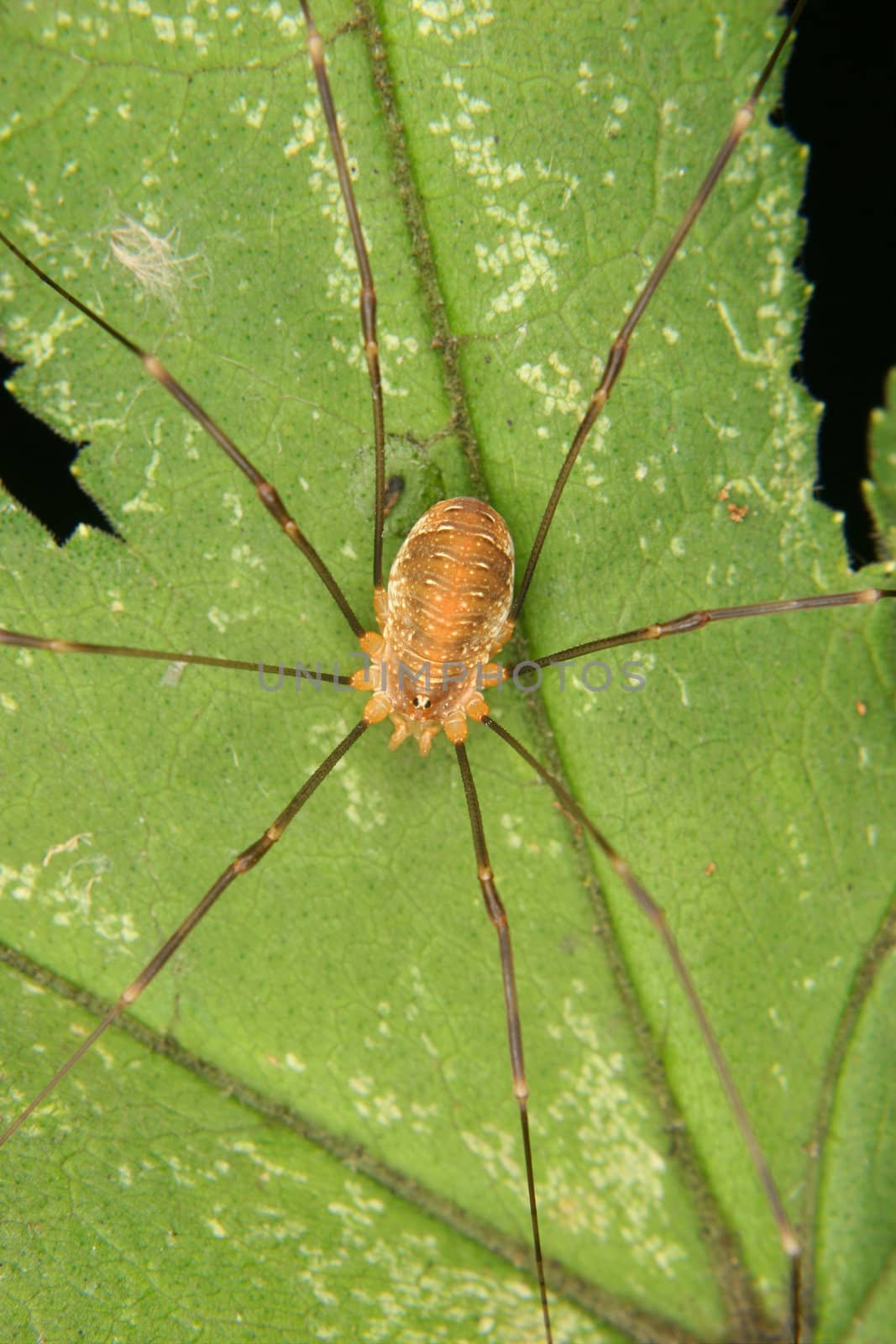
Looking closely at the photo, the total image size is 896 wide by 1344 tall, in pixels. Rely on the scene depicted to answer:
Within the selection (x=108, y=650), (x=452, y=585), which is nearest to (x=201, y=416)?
(x=108, y=650)

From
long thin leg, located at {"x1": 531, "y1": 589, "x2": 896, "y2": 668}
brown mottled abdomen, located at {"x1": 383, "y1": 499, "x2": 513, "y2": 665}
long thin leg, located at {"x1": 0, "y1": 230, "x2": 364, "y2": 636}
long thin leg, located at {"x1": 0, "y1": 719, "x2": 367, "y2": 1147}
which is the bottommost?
long thin leg, located at {"x1": 0, "y1": 719, "x2": 367, "y2": 1147}

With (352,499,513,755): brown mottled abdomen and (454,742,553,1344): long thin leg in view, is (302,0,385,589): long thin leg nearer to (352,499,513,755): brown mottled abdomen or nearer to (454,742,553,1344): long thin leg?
(352,499,513,755): brown mottled abdomen

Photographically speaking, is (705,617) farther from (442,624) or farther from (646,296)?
(646,296)

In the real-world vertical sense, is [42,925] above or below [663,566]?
below

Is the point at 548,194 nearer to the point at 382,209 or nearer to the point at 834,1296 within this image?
the point at 382,209

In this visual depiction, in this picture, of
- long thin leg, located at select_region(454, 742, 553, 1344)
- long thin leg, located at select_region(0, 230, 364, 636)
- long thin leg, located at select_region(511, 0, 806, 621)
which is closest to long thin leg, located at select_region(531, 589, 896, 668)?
long thin leg, located at select_region(511, 0, 806, 621)

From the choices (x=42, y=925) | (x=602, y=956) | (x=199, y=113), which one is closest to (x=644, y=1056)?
(x=602, y=956)

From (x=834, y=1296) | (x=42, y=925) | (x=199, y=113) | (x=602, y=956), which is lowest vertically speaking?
(x=42, y=925)
